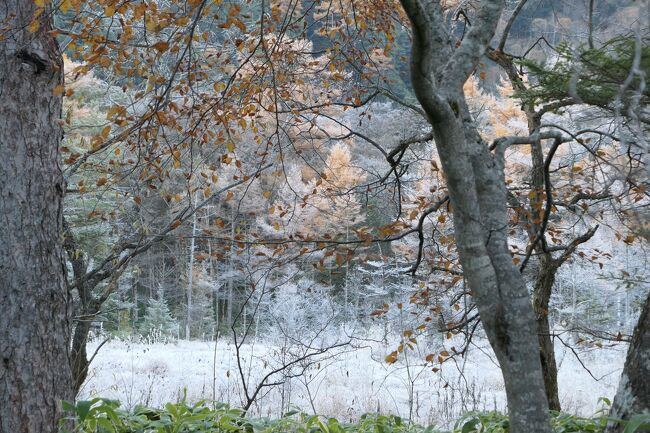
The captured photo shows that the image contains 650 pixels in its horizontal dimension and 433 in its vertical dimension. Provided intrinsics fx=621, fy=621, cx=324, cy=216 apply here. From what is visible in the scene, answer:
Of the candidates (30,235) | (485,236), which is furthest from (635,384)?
(30,235)

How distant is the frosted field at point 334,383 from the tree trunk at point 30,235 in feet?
12.4

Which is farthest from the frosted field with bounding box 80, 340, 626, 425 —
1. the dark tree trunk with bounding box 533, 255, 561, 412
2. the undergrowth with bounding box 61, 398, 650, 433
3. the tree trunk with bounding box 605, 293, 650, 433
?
the tree trunk with bounding box 605, 293, 650, 433

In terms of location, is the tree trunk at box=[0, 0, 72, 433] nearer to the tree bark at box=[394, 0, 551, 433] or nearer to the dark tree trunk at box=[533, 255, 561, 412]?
the tree bark at box=[394, 0, 551, 433]

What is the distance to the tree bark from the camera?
5.89 feet

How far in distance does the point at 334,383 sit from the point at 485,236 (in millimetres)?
7380

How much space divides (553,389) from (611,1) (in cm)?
275

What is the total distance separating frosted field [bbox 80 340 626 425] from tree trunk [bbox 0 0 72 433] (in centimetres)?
377

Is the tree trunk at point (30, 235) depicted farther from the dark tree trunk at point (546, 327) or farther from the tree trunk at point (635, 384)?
the dark tree trunk at point (546, 327)

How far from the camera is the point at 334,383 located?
8.95 meters

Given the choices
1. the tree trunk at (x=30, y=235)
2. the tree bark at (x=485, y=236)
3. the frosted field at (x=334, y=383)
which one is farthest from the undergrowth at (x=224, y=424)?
the frosted field at (x=334, y=383)

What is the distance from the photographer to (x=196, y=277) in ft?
70.2

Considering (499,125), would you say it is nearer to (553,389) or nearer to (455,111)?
(553,389)

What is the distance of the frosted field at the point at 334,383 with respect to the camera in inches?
284

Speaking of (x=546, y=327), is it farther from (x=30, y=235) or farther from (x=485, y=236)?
(x=30, y=235)
